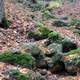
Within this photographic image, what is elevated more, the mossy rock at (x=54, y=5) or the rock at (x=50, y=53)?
the rock at (x=50, y=53)

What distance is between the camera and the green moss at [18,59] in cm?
940

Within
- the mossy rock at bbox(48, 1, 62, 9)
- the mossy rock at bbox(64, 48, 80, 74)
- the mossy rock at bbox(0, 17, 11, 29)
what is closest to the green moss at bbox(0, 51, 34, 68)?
the mossy rock at bbox(64, 48, 80, 74)

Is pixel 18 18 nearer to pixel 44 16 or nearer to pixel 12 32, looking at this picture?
pixel 12 32

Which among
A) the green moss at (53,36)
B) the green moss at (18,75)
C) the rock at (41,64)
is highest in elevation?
the green moss at (18,75)

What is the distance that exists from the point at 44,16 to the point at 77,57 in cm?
964

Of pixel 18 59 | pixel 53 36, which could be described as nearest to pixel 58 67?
pixel 18 59

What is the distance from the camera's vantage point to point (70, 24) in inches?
760

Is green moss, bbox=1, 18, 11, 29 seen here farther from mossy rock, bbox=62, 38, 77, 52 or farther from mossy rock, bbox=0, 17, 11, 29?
mossy rock, bbox=62, 38, 77, 52

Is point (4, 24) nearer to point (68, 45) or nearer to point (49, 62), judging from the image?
point (68, 45)

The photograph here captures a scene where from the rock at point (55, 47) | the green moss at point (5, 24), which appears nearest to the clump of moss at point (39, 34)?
the green moss at point (5, 24)

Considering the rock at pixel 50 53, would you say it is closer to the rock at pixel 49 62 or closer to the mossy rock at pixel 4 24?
the rock at pixel 49 62

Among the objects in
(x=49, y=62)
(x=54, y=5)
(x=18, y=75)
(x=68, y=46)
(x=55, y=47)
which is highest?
(x=18, y=75)

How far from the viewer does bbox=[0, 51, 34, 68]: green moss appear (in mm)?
9398

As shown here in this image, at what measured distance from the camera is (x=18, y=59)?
31.1 ft
